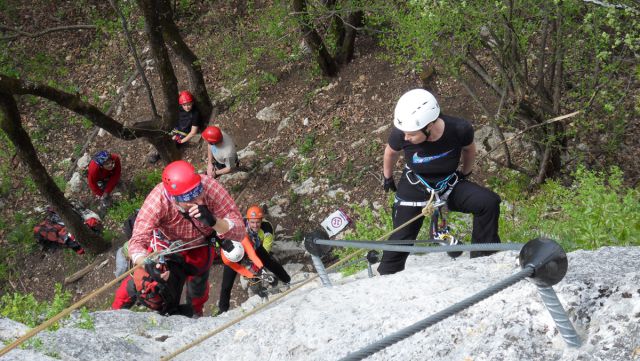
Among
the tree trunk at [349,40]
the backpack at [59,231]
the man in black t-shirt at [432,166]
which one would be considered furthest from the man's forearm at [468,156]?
the backpack at [59,231]

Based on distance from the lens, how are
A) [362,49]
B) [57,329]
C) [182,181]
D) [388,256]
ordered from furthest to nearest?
[362,49], [388,256], [182,181], [57,329]

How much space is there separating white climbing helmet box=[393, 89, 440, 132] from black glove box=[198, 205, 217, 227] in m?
1.92

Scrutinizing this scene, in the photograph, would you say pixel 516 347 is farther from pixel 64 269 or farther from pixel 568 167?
pixel 64 269

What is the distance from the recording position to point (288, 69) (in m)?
14.1

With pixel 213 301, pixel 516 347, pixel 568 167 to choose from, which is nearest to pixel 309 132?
pixel 213 301

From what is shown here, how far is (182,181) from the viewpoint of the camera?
16.8 feet

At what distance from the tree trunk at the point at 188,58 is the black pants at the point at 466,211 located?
827 cm

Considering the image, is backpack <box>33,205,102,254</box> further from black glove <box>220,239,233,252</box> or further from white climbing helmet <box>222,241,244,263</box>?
black glove <box>220,239,233,252</box>

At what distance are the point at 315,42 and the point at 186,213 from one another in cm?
765

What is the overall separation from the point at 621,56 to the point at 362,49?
22.9 feet

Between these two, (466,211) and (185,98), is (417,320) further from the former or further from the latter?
(185,98)

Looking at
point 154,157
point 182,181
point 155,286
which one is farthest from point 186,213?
point 154,157

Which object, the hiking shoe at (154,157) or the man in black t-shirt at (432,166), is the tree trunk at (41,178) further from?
the man in black t-shirt at (432,166)

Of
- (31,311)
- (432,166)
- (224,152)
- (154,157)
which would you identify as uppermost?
(432,166)
